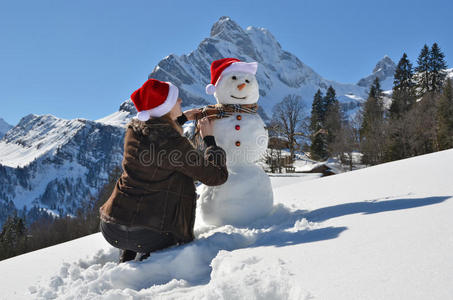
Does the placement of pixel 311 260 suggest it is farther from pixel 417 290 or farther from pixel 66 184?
pixel 66 184

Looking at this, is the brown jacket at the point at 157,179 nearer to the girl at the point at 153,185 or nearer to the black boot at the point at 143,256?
the girl at the point at 153,185

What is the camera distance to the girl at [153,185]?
210 cm

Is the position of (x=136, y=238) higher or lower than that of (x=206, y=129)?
lower

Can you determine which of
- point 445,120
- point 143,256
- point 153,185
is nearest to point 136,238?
point 143,256

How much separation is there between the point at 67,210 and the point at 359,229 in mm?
165857

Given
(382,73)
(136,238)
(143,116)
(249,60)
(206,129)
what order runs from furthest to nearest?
(382,73) < (249,60) < (206,129) < (143,116) < (136,238)

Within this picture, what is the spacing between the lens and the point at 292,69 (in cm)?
16862

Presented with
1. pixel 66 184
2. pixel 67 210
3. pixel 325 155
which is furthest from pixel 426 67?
pixel 66 184

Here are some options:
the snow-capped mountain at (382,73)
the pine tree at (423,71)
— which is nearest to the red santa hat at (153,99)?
the pine tree at (423,71)

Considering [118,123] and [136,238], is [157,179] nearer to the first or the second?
[136,238]

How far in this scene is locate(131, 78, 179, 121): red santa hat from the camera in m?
2.24

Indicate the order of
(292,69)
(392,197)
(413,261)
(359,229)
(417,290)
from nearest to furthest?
1. (417,290)
2. (413,261)
3. (359,229)
4. (392,197)
5. (292,69)

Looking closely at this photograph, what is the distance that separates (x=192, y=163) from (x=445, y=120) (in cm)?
2446

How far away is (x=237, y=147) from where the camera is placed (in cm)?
287
